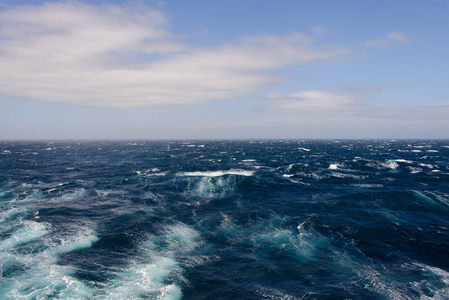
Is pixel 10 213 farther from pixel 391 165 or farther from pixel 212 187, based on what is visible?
pixel 391 165

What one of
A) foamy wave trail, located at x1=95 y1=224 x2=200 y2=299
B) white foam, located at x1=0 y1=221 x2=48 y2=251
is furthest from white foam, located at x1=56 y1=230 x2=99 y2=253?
foamy wave trail, located at x1=95 y1=224 x2=200 y2=299

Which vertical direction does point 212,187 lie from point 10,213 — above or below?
above

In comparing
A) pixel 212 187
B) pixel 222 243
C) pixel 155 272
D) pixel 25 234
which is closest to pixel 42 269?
pixel 155 272

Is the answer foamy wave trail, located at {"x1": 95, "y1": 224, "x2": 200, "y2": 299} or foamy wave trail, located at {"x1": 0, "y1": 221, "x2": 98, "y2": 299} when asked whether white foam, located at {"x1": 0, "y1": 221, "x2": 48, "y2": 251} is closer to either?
foamy wave trail, located at {"x1": 0, "y1": 221, "x2": 98, "y2": 299}

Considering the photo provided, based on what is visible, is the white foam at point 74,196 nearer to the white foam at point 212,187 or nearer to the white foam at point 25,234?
the white foam at point 25,234

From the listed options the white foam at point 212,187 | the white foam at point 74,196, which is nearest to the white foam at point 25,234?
the white foam at point 74,196

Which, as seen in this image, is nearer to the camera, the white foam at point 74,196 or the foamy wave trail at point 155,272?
the foamy wave trail at point 155,272

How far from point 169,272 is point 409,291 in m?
19.6

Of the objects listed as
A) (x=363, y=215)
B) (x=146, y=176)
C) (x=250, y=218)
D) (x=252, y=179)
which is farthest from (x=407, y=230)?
(x=146, y=176)

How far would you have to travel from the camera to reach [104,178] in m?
66.5

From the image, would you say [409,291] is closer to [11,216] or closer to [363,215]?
[363,215]

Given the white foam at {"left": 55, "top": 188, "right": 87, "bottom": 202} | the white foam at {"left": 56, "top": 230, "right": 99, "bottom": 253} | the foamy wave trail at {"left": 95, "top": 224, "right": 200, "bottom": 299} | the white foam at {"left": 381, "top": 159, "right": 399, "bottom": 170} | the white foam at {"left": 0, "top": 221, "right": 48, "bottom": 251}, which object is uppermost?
the white foam at {"left": 381, "top": 159, "right": 399, "bottom": 170}

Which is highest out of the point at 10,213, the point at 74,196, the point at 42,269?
the point at 10,213

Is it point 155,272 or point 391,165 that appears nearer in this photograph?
point 155,272
